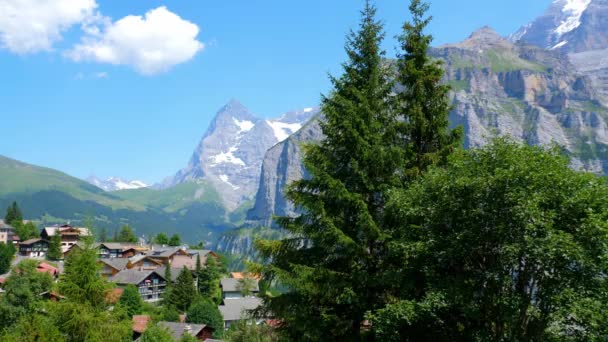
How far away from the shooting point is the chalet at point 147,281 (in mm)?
100625

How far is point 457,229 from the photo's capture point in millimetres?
16234

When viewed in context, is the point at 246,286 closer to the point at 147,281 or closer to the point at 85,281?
the point at 147,281

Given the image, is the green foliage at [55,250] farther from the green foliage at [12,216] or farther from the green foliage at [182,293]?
the green foliage at [182,293]

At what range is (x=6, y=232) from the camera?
474 ft

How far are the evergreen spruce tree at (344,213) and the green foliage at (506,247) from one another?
1.33 m

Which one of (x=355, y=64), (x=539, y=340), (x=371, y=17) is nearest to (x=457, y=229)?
(x=539, y=340)

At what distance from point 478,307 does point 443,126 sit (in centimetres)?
803

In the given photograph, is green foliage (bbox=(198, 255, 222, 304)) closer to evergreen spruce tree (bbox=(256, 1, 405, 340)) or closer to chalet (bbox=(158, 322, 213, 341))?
chalet (bbox=(158, 322, 213, 341))

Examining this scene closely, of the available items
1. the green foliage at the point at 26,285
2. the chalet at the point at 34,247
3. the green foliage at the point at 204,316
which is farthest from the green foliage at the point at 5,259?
the green foliage at the point at 204,316

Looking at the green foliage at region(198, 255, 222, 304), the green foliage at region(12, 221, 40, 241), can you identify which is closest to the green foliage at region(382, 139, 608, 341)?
the green foliage at region(198, 255, 222, 304)

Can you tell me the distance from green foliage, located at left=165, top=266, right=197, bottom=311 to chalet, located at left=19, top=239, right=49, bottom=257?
69.7 m

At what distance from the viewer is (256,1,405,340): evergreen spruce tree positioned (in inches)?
675

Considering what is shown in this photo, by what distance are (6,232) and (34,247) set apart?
13179 mm

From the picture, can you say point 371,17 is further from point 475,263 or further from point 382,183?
point 475,263
